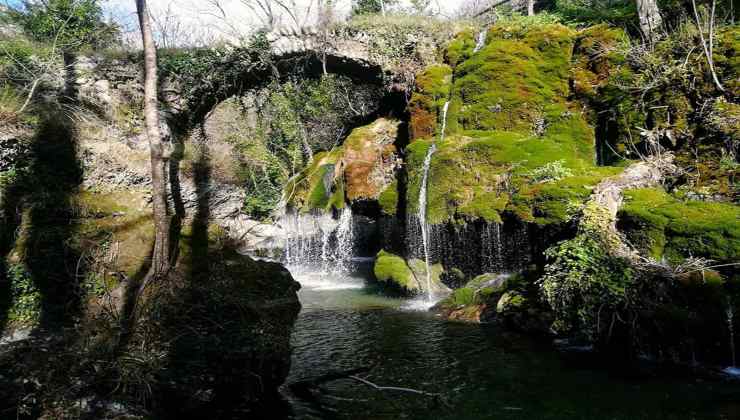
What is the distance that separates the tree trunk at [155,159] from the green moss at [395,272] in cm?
673

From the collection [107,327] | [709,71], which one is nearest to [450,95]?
[709,71]

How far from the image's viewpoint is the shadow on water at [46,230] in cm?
546

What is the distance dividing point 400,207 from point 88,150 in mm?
8623

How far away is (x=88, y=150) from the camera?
24.0 feet

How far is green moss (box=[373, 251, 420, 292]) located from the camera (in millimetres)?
11375

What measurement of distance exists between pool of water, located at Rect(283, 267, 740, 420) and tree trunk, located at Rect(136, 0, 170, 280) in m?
2.61

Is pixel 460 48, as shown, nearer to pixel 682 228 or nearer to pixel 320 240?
pixel 320 240

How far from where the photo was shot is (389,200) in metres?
13.6

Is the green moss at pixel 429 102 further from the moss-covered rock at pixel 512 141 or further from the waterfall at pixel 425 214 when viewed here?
the waterfall at pixel 425 214

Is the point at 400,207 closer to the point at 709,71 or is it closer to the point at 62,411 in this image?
the point at 709,71

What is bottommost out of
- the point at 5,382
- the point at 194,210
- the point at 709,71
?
the point at 5,382

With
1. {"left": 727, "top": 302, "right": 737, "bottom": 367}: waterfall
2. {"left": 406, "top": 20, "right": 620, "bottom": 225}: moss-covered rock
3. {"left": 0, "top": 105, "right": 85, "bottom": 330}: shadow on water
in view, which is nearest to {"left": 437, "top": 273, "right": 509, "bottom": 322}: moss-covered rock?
{"left": 406, "top": 20, "right": 620, "bottom": 225}: moss-covered rock

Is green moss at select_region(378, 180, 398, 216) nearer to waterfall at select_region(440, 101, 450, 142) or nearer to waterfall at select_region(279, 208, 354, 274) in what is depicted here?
waterfall at select_region(279, 208, 354, 274)

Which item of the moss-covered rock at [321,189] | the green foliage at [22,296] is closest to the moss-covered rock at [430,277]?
the moss-covered rock at [321,189]
